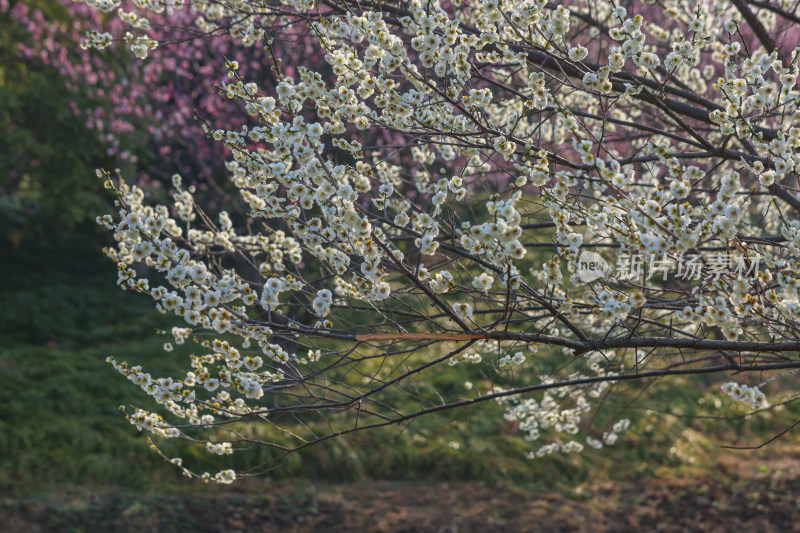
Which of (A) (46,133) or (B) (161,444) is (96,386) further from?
(A) (46,133)

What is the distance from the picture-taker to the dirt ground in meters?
5.77

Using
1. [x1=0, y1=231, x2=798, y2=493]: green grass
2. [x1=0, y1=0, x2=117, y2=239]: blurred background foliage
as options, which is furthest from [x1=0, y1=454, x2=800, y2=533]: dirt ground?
[x1=0, y1=0, x2=117, y2=239]: blurred background foliage

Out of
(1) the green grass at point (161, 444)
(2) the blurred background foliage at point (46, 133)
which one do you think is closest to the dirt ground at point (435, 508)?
(1) the green grass at point (161, 444)

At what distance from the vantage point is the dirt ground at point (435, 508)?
18.9 feet

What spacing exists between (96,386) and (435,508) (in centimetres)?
405

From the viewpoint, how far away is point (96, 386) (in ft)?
25.5

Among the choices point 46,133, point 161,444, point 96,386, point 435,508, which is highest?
point 46,133

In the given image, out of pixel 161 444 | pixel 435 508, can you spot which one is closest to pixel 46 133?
pixel 161 444

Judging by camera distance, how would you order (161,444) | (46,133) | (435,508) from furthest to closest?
(46,133) → (161,444) → (435,508)

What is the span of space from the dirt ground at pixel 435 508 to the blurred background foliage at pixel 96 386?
282 mm

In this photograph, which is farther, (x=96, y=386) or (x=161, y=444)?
(x=96, y=386)

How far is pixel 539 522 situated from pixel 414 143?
4300 millimetres

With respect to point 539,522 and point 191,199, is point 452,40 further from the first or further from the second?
point 539,522

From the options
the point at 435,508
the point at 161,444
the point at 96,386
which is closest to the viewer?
the point at 435,508
